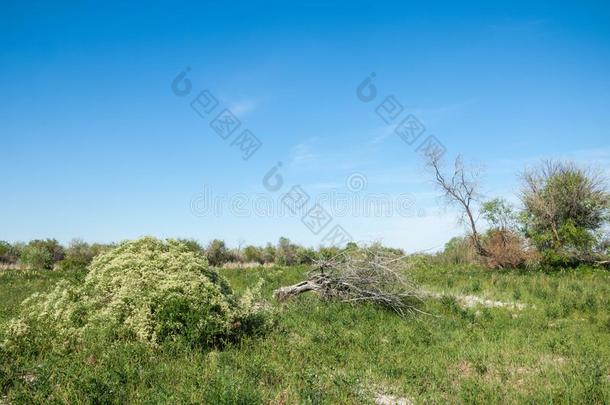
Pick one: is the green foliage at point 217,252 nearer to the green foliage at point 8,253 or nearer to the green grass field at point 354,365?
the green foliage at point 8,253

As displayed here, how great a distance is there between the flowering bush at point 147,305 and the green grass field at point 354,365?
1.47 feet

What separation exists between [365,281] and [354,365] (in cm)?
629

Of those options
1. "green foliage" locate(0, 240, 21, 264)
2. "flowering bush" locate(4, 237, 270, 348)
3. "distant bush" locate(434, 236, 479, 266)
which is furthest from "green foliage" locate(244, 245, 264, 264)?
"flowering bush" locate(4, 237, 270, 348)

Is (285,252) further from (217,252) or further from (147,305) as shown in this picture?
(147,305)

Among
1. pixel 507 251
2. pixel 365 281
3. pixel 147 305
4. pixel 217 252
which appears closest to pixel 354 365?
pixel 147 305

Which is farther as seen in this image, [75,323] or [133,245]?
[133,245]

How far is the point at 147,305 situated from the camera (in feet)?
28.7

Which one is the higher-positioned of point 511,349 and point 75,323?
point 75,323

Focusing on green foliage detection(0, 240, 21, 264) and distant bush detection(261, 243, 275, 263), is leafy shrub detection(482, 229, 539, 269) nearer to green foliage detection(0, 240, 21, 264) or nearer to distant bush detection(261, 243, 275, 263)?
distant bush detection(261, 243, 275, 263)

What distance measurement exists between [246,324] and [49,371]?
395 centimetres

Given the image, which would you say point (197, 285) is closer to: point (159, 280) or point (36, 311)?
point (159, 280)

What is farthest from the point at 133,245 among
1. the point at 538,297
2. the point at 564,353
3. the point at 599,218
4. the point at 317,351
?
the point at 599,218

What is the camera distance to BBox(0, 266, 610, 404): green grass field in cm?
602

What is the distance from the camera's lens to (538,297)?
16.0m
